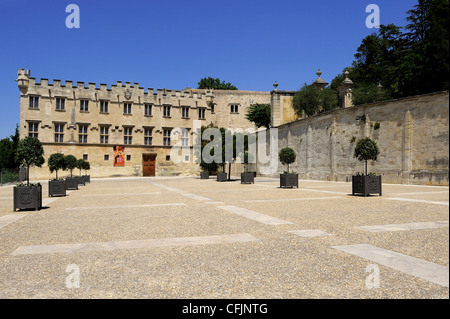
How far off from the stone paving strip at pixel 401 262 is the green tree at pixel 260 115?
47282 millimetres

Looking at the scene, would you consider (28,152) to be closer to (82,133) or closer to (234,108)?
(82,133)

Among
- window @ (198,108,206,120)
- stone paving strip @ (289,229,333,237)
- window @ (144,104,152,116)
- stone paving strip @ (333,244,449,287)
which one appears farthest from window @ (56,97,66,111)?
stone paving strip @ (333,244,449,287)

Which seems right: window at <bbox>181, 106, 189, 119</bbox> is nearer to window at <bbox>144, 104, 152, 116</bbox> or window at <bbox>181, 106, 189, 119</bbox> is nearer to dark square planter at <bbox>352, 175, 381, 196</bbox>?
window at <bbox>144, 104, 152, 116</bbox>

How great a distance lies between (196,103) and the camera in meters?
49.1

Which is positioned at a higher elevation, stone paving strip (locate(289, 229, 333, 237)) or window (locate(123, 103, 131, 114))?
window (locate(123, 103, 131, 114))

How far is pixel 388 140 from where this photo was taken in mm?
24000

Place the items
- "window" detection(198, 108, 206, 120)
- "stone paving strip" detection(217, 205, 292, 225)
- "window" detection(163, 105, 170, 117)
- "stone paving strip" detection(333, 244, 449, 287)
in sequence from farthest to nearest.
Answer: "window" detection(198, 108, 206, 120), "window" detection(163, 105, 170, 117), "stone paving strip" detection(217, 205, 292, 225), "stone paving strip" detection(333, 244, 449, 287)

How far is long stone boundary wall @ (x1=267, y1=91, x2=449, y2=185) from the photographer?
20.8 m

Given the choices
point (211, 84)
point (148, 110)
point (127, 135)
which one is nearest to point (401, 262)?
point (127, 135)

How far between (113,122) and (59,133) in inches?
272

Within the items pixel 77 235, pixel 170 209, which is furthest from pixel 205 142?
pixel 77 235

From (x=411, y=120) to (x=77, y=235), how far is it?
2286 centimetres

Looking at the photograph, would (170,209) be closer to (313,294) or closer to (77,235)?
(77,235)

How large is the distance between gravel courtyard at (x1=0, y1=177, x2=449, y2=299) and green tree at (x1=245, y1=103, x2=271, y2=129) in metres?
43.6
